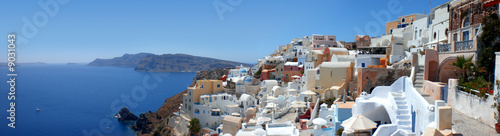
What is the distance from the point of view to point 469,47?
1077cm

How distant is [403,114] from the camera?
30.6ft

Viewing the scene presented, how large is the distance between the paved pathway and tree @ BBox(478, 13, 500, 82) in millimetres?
2288

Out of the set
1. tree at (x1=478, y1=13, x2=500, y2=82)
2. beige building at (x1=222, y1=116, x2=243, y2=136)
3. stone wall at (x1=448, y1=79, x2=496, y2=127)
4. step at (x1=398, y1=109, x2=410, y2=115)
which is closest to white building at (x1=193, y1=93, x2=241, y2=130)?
beige building at (x1=222, y1=116, x2=243, y2=136)

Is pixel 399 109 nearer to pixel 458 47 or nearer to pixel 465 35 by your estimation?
pixel 458 47

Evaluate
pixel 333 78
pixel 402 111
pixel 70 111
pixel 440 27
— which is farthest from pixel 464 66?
pixel 70 111

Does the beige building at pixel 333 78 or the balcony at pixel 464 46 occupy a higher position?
the balcony at pixel 464 46

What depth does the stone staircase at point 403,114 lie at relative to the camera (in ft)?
29.4

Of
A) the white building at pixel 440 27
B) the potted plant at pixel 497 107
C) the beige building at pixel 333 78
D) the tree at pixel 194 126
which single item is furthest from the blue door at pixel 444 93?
the tree at pixel 194 126

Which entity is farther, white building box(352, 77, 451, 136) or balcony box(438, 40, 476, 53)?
balcony box(438, 40, 476, 53)

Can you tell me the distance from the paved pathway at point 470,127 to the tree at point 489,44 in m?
2.29

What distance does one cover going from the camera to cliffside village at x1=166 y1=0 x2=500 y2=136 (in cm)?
888

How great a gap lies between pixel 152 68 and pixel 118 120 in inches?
5015

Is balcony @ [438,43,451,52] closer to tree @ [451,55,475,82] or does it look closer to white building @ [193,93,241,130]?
tree @ [451,55,475,82]

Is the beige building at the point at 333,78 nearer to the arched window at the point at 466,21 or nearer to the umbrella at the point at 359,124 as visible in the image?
the arched window at the point at 466,21
